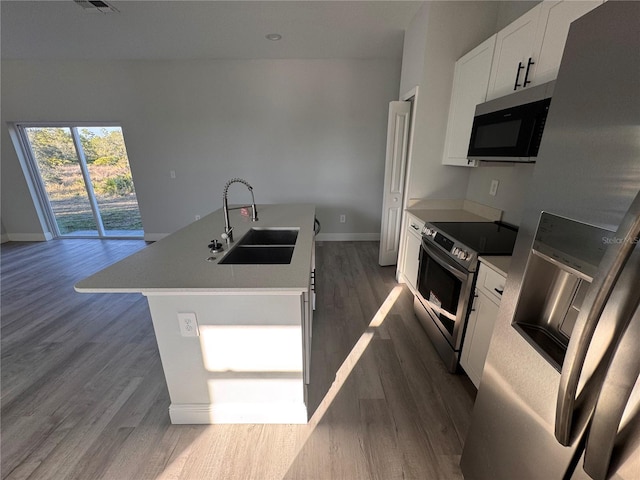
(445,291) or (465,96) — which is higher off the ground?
(465,96)

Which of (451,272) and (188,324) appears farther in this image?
(451,272)

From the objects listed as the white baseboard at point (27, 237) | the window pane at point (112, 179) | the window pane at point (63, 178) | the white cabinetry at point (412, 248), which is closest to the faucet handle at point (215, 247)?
the white cabinetry at point (412, 248)

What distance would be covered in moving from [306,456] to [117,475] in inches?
36.8

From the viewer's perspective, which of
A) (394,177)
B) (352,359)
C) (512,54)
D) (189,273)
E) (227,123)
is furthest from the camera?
(227,123)

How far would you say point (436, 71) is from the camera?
250 cm

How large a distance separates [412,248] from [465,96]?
1.45 m

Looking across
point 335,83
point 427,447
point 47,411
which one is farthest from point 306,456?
point 335,83

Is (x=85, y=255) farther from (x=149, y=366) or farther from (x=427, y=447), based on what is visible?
(x=427, y=447)

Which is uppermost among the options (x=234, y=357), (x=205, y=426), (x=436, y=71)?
(x=436, y=71)

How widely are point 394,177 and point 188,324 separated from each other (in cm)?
273

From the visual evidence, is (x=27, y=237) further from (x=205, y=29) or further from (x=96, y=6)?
(x=205, y=29)

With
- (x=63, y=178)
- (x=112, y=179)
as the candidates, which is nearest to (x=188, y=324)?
(x=112, y=179)

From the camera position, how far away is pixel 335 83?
3986 mm

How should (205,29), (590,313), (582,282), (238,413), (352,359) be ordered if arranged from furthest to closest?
(205,29) → (352,359) → (238,413) → (582,282) → (590,313)
